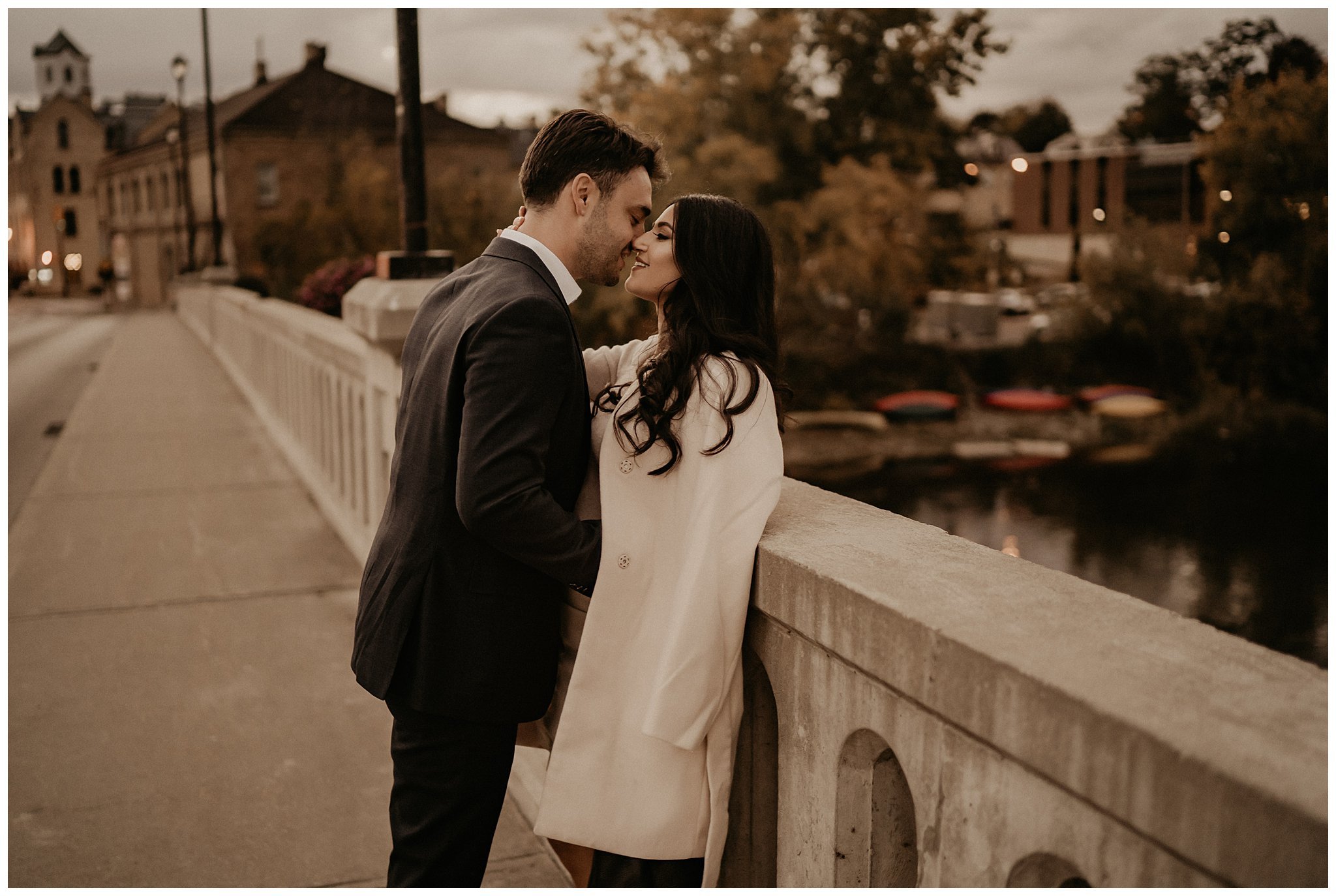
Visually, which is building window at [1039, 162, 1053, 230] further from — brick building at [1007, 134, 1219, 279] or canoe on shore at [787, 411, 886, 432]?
canoe on shore at [787, 411, 886, 432]

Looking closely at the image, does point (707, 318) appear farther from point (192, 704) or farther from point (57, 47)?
point (57, 47)

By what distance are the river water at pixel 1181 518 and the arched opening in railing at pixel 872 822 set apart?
1888 centimetres

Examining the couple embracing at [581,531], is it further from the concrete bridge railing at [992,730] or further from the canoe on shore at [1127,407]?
the canoe on shore at [1127,407]

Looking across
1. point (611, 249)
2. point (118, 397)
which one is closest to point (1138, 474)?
point (118, 397)

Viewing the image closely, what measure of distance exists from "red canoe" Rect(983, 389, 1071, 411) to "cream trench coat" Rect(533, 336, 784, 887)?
3313 cm

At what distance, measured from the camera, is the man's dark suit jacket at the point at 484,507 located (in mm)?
2203

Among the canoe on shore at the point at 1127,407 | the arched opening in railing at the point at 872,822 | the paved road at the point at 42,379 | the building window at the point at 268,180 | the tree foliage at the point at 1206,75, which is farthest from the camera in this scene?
the building window at the point at 268,180

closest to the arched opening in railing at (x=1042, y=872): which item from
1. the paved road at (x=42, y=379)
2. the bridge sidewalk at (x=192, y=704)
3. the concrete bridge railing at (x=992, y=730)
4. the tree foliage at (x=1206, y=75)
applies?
the concrete bridge railing at (x=992, y=730)

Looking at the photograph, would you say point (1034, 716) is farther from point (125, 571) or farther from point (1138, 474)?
point (1138, 474)

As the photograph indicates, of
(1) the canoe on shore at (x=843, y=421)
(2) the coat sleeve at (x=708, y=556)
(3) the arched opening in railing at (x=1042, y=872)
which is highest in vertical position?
(2) the coat sleeve at (x=708, y=556)

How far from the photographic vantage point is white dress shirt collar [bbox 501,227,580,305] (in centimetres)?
245

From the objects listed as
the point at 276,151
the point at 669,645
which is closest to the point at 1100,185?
the point at 276,151

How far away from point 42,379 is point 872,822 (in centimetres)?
2061

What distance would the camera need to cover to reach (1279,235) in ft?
112
